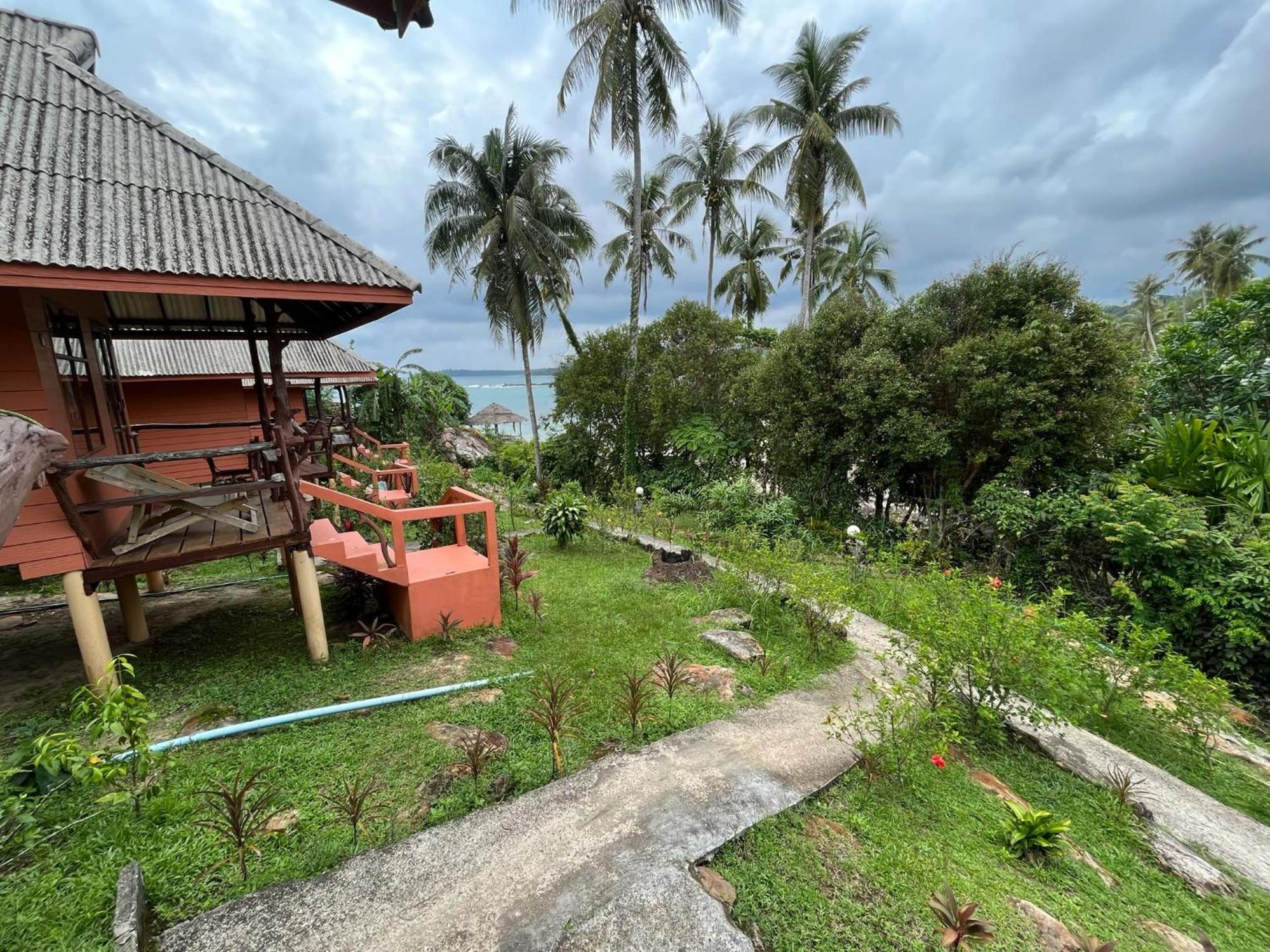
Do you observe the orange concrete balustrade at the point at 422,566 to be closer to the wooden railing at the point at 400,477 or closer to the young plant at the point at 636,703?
the wooden railing at the point at 400,477

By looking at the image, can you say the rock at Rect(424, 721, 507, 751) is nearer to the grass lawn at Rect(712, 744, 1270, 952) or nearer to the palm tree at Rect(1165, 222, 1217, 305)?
the grass lawn at Rect(712, 744, 1270, 952)

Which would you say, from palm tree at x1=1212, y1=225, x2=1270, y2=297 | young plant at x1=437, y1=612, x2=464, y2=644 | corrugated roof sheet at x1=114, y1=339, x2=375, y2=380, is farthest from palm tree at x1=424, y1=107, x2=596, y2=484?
palm tree at x1=1212, y1=225, x2=1270, y2=297

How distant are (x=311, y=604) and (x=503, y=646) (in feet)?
5.69

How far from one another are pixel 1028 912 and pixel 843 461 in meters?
8.27

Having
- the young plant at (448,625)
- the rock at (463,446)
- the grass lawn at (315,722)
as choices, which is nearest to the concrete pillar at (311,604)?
the grass lawn at (315,722)

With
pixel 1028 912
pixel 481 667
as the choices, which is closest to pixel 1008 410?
pixel 1028 912

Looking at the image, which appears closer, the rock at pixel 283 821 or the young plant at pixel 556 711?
the rock at pixel 283 821

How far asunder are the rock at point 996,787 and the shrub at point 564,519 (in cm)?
630

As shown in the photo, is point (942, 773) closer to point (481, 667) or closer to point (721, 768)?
point (721, 768)

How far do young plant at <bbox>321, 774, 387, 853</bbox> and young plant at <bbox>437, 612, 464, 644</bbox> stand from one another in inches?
70.0

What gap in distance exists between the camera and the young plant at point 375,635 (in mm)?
4500

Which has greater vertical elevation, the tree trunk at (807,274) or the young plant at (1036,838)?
the tree trunk at (807,274)

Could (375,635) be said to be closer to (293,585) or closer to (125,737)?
(293,585)

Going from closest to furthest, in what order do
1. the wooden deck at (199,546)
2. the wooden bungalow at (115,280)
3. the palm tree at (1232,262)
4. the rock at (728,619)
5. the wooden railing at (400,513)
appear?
the wooden bungalow at (115,280) → the wooden deck at (199,546) → the wooden railing at (400,513) → the rock at (728,619) → the palm tree at (1232,262)
